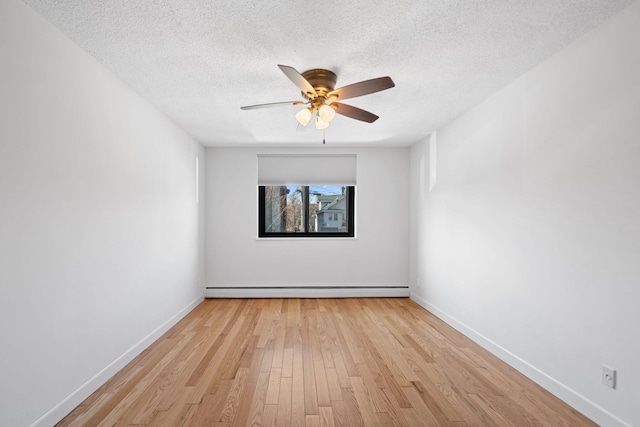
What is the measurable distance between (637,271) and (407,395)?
1535 millimetres

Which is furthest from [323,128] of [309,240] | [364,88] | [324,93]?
[309,240]

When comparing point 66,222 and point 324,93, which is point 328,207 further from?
point 66,222

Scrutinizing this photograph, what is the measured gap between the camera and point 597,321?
1.99 metres

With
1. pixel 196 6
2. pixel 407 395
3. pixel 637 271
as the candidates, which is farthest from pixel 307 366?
pixel 196 6

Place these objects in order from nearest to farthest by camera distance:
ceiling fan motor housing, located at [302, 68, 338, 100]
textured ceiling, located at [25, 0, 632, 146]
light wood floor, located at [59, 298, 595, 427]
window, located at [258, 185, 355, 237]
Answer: textured ceiling, located at [25, 0, 632, 146], light wood floor, located at [59, 298, 595, 427], ceiling fan motor housing, located at [302, 68, 338, 100], window, located at [258, 185, 355, 237]

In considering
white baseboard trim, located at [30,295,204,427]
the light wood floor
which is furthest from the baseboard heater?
white baseboard trim, located at [30,295,204,427]

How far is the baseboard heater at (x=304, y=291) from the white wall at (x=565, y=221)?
1.78m

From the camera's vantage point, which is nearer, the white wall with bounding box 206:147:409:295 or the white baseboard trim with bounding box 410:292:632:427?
the white baseboard trim with bounding box 410:292:632:427

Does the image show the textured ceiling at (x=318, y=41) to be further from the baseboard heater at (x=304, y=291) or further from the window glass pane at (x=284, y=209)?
the baseboard heater at (x=304, y=291)

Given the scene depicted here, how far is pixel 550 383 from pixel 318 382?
5.36ft

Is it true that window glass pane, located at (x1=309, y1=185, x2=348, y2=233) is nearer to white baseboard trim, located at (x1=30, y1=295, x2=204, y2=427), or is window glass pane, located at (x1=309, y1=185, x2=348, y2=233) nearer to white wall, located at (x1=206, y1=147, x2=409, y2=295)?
white wall, located at (x1=206, y1=147, x2=409, y2=295)

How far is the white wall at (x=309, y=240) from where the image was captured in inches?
203

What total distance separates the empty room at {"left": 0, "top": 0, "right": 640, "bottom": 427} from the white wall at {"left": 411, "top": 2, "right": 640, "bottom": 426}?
0.01 meters

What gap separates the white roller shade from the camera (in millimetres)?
5242
